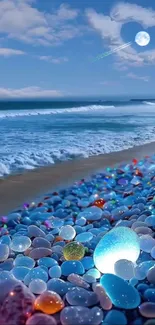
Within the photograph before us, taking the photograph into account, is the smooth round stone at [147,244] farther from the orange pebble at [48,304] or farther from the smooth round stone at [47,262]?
the orange pebble at [48,304]

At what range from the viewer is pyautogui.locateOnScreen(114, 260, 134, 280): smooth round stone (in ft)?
4.63

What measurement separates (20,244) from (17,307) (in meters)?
0.78

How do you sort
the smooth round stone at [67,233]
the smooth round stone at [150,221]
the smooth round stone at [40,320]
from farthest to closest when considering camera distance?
the smooth round stone at [67,233]
the smooth round stone at [150,221]
the smooth round stone at [40,320]

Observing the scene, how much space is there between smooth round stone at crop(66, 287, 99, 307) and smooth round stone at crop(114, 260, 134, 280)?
0.58ft

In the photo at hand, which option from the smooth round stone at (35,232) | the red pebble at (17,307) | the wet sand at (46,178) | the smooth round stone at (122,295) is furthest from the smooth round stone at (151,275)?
the wet sand at (46,178)

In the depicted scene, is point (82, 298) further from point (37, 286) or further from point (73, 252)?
point (73, 252)

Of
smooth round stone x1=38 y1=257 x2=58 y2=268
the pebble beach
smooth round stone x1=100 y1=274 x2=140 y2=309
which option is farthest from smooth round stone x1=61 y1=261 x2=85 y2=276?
smooth round stone x1=100 y1=274 x2=140 y2=309

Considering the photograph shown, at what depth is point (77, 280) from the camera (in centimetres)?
143

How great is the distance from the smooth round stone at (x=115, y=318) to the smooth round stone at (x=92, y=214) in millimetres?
1314

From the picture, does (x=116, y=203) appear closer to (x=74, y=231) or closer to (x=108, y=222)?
(x=108, y=222)

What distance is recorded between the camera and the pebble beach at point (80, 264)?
1.18 meters

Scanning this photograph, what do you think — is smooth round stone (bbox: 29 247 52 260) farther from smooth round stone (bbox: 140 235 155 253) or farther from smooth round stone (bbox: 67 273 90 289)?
smooth round stone (bbox: 140 235 155 253)

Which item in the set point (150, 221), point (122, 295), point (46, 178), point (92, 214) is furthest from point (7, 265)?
point (46, 178)

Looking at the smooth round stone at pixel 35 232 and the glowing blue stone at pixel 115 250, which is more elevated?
the glowing blue stone at pixel 115 250
